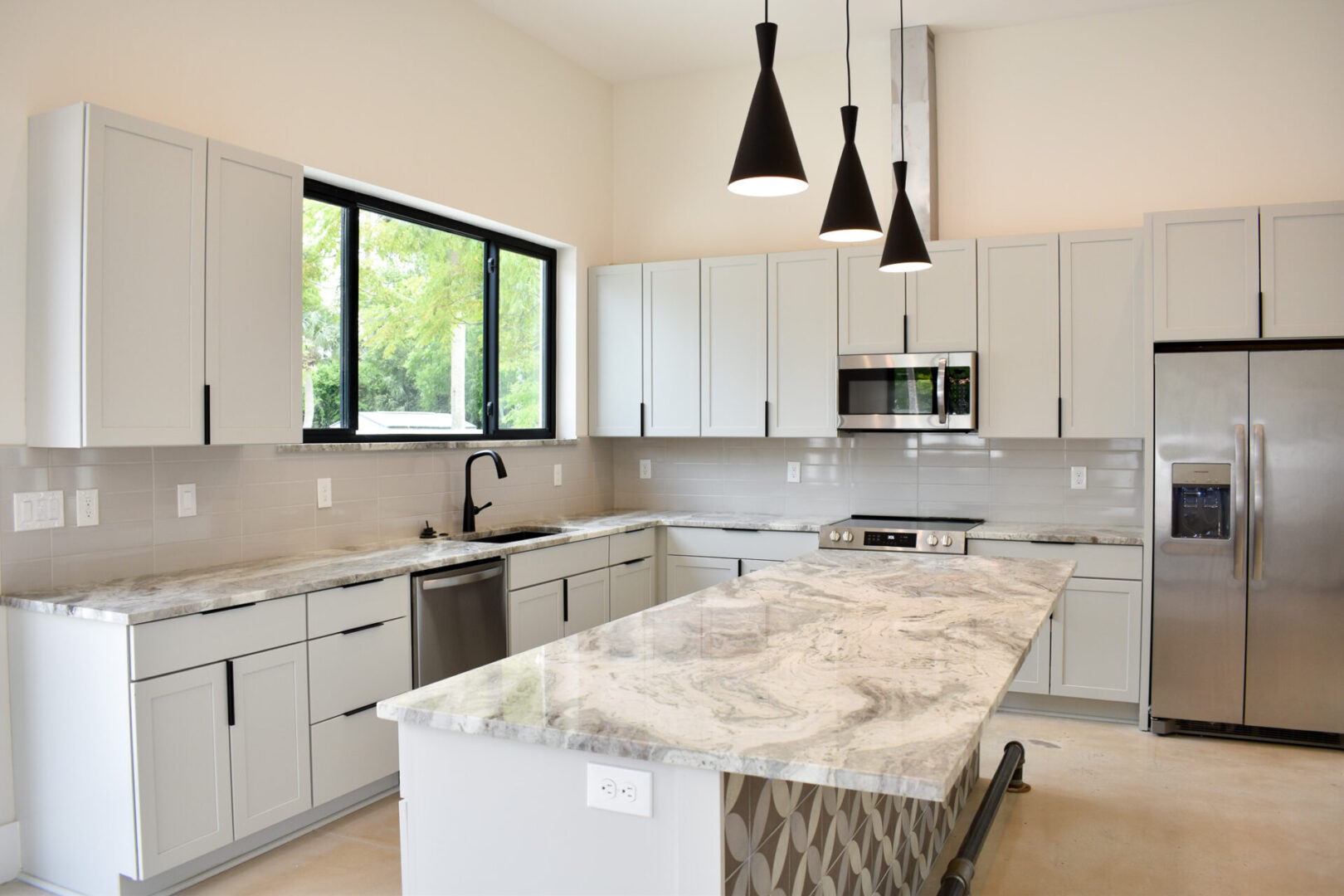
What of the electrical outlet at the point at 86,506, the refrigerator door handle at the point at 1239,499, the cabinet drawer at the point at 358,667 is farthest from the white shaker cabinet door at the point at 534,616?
the refrigerator door handle at the point at 1239,499

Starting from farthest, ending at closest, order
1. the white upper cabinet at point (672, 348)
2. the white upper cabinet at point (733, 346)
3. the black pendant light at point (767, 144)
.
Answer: the white upper cabinet at point (672, 348), the white upper cabinet at point (733, 346), the black pendant light at point (767, 144)

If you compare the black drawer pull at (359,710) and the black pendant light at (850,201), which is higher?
the black pendant light at (850,201)

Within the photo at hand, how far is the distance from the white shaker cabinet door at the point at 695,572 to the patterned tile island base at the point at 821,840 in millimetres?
2170

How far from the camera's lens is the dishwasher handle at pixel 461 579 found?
3.40 meters

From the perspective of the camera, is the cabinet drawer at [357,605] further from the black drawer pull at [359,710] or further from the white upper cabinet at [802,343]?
the white upper cabinet at [802,343]

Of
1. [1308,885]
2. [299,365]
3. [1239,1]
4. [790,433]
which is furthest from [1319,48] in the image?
[299,365]

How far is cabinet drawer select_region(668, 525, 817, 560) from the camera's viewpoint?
4.78 metres

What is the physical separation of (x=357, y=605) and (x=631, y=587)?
190 centimetres

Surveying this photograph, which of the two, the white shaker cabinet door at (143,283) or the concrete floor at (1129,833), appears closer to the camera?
the white shaker cabinet door at (143,283)

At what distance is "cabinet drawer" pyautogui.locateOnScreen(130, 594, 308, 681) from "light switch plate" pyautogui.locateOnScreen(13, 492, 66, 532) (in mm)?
600

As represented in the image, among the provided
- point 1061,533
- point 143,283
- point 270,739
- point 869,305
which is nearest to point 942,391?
point 869,305

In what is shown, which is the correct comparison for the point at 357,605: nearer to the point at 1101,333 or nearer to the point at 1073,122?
the point at 1101,333

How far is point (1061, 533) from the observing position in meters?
4.34

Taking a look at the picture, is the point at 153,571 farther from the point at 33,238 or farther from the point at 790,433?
the point at 790,433
